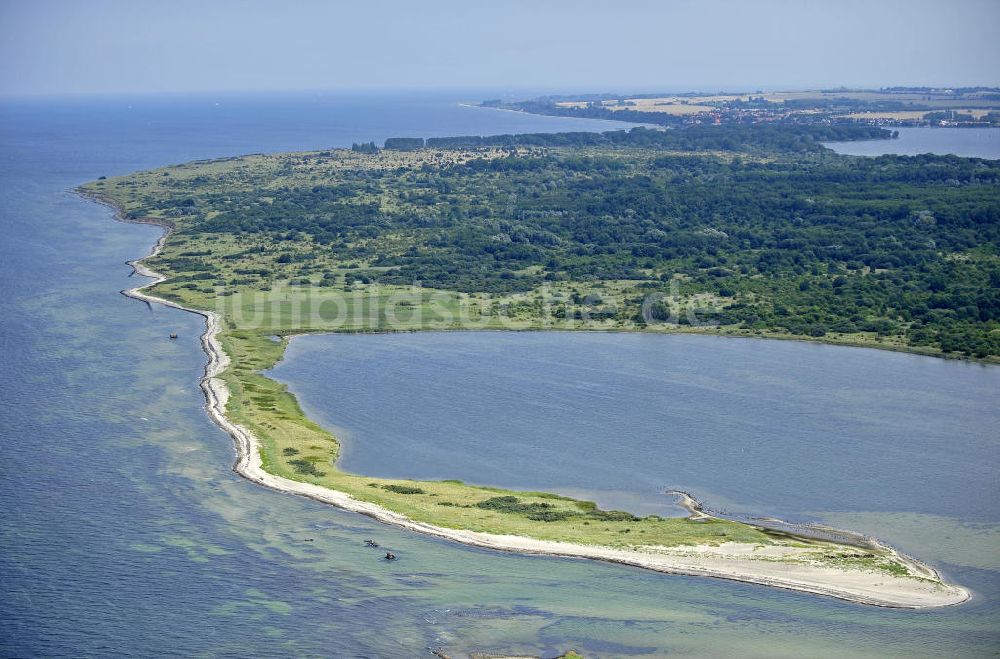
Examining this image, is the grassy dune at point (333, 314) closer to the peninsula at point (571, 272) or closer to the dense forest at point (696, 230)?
the peninsula at point (571, 272)

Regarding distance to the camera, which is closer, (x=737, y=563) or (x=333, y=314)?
(x=737, y=563)

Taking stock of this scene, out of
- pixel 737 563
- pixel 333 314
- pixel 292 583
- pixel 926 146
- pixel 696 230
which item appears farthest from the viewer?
pixel 926 146

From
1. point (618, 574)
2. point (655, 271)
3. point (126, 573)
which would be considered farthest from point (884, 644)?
point (655, 271)

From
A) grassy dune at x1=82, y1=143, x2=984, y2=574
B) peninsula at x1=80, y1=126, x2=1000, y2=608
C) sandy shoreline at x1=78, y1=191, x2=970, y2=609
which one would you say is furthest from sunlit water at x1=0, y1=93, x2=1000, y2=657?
grassy dune at x1=82, y1=143, x2=984, y2=574

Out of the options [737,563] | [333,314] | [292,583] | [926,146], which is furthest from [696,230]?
[926,146]

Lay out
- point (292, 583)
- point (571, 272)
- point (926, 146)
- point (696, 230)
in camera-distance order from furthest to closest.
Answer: point (926, 146)
point (696, 230)
point (571, 272)
point (292, 583)

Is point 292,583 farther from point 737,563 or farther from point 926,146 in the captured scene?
point 926,146

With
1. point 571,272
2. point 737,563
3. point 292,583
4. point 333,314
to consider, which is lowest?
point 292,583
